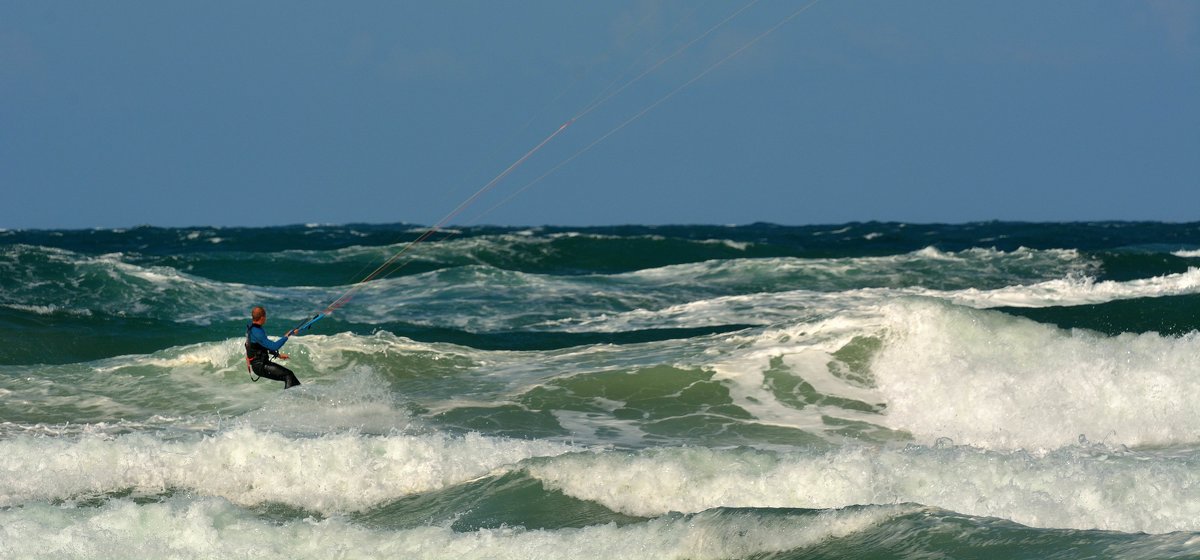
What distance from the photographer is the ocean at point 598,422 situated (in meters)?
7.12

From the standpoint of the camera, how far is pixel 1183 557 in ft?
18.3

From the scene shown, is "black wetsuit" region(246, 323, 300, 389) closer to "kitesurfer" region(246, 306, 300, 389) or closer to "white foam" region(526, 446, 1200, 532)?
"kitesurfer" region(246, 306, 300, 389)

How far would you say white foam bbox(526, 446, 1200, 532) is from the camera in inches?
287

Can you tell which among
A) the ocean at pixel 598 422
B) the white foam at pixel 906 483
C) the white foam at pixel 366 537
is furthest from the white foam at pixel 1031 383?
the white foam at pixel 366 537

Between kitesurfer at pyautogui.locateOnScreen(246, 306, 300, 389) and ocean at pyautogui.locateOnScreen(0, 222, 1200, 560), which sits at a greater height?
kitesurfer at pyautogui.locateOnScreen(246, 306, 300, 389)

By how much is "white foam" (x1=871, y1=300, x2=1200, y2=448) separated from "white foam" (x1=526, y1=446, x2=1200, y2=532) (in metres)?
2.32

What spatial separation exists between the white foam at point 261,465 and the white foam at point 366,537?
132cm

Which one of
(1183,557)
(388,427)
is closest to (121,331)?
(388,427)

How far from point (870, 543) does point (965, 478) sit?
1501 millimetres

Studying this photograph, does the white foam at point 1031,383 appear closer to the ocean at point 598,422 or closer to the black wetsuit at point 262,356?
the ocean at point 598,422

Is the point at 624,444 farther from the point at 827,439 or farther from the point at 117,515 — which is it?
the point at 117,515

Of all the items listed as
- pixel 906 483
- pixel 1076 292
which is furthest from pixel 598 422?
pixel 1076 292

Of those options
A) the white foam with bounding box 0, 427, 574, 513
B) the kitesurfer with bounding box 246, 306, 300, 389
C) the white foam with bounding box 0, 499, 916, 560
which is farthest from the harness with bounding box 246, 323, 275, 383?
the white foam with bounding box 0, 499, 916, 560

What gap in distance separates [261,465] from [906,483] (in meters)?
4.73
